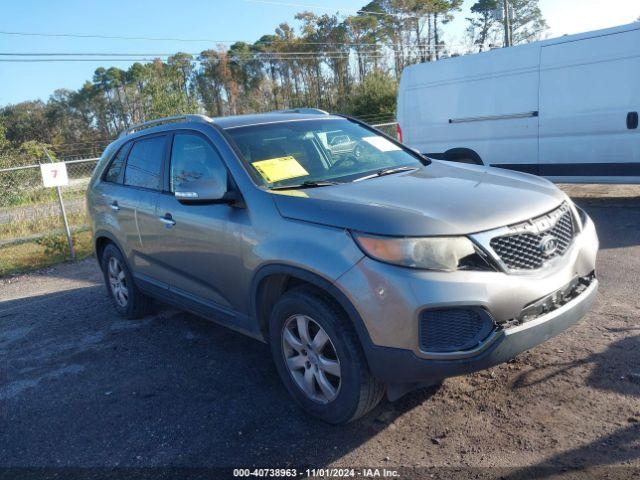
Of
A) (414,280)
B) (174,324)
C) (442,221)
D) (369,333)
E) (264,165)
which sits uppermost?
(264,165)

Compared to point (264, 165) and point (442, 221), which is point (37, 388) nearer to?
point (264, 165)

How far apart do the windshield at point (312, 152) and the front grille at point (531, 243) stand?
123cm

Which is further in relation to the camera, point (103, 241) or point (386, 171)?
point (103, 241)

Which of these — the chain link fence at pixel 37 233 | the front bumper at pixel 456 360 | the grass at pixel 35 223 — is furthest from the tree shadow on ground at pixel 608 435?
the grass at pixel 35 223

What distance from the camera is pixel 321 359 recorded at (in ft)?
Result: 10.6

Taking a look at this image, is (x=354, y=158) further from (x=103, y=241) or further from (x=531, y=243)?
(x=103, y=241)

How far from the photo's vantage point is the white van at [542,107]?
7.61 m

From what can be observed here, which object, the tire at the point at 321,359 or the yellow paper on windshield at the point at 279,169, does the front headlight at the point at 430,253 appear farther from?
the yellow paper on windshield at the point at 279,169

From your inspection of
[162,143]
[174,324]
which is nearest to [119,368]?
[174,324]

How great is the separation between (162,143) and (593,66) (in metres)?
6.01

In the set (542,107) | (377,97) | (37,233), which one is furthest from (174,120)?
(377,97)

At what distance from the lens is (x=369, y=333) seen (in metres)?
2.88

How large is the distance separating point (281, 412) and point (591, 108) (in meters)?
6.49

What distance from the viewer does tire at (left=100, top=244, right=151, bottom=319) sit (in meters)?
5.45
